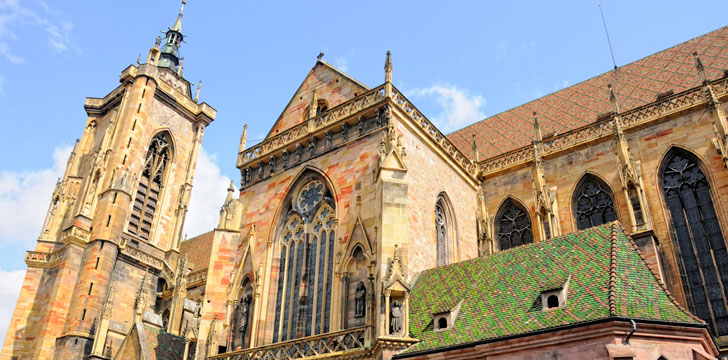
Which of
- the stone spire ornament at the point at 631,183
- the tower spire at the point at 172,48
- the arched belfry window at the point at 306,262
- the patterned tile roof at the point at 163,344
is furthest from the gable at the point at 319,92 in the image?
the tower spire at the point at 172,48

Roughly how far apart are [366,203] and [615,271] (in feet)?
20.7

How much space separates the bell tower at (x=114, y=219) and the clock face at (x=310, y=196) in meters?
6.69

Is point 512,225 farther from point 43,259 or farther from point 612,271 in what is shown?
point 43,259

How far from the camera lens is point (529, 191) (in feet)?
61.1

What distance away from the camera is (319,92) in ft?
63.5

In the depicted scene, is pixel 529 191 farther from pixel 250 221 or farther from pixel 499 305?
pixel 250 221

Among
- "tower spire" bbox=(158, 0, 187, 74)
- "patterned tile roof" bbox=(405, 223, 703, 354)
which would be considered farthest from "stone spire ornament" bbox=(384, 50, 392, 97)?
"tower spire" bbox=(158, 0, 187, 74)

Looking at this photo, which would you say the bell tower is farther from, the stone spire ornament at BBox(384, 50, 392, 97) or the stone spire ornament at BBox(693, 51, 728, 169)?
the stone spire ornament at BBox(693, 51, 728, 169)

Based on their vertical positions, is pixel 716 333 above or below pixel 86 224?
below

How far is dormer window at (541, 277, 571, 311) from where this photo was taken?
11125 millimetres

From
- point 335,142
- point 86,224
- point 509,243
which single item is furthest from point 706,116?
point 86,224

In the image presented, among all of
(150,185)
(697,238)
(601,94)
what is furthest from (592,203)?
(150,185)

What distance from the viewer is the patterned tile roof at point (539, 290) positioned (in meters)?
10.6

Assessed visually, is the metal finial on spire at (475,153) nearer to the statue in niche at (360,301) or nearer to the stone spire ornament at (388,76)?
→ the stone spire ornament at (388,76)
